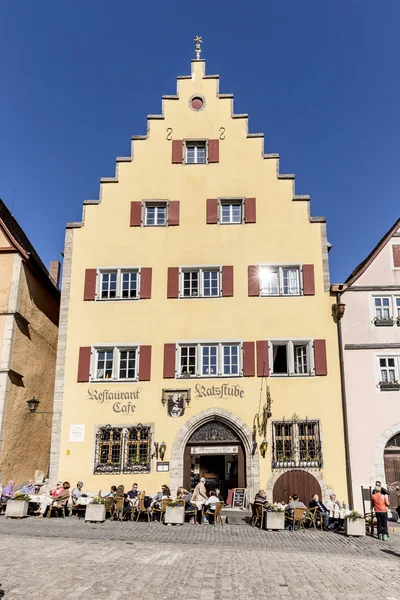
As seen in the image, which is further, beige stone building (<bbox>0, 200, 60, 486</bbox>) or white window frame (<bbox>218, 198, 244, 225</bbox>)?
white window frame (<bbox>218, 198, 244, 225</bbox>)

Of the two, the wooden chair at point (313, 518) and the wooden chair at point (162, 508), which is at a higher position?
the wooden chair at point (162, 508)

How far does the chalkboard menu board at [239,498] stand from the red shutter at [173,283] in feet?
22.8

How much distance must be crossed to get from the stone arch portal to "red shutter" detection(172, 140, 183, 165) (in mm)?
9548

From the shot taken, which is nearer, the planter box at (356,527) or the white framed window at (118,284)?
the planter box at (356,527)

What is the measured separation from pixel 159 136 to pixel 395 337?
11.6 metres

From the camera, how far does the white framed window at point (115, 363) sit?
2022 centimetres

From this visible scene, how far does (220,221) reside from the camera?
71.5 ft

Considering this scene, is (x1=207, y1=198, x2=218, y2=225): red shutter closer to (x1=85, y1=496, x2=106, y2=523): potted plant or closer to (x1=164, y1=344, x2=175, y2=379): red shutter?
(x1=164, y1=344, x2=175, y2=379): red shutter

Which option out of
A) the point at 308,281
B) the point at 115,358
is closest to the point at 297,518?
the point at 115,358

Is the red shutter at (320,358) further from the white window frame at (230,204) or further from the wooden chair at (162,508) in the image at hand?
the wooden chair at (162,508)

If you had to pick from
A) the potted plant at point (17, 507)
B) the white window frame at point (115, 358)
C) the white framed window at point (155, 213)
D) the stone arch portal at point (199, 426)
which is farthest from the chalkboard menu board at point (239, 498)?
the white framed window at point (155, 213)

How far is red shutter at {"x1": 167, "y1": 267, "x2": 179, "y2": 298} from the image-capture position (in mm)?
20844

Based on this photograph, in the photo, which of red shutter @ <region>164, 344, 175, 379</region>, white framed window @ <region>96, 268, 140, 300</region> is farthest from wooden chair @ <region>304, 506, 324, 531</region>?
white framed window @ <region>96, 268, 140, 300</region>

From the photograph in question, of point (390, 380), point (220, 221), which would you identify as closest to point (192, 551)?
point (390, 380)
